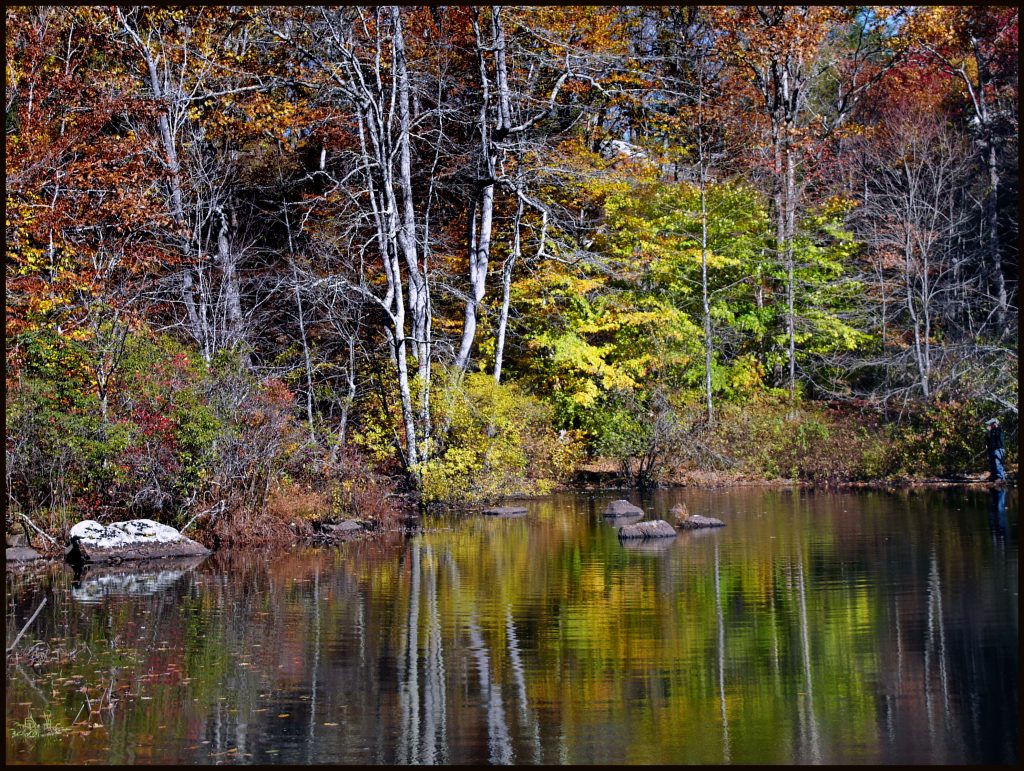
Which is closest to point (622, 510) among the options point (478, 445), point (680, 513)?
point (680, 513)

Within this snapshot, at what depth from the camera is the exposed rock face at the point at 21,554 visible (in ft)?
61.5

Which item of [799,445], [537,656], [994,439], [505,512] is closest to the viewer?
[537,656]

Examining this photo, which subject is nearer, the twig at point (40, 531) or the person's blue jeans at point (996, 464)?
the twig at point (40, 531)

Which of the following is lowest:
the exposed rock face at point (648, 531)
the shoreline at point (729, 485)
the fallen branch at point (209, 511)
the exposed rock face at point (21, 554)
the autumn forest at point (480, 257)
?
the exposed rock face at point (648, 531)

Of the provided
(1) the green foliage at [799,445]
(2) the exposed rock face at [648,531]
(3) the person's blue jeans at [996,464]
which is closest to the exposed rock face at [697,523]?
(2) the exposed rock face at [648,531]

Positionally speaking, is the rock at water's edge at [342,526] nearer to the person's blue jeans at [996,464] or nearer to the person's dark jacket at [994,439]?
the person's dark jacket at [994,439]

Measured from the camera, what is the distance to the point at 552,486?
3225 centimetres

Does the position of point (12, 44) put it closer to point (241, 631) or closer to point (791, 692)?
point (241, 631)

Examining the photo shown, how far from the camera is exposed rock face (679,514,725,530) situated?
881 inches

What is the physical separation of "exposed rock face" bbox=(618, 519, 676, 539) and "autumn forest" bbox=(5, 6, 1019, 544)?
18.5 feet

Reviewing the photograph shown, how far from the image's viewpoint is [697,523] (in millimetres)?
22391

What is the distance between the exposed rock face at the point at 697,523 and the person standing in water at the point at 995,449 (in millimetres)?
9493

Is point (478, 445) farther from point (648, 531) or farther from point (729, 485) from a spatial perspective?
point (648, 531)

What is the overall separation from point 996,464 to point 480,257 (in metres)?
13.4
